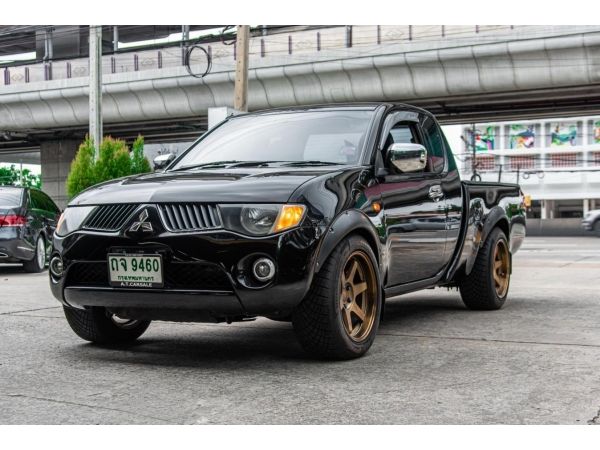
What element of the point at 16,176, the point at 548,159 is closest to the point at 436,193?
the point at 548,159

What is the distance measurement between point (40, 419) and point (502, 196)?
17.0 feet

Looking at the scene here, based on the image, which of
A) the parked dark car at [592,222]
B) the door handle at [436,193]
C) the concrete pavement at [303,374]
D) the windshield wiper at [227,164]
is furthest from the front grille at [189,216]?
the parked dark car at [592,222]

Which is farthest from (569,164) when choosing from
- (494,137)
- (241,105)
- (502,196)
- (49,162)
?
(502,196)

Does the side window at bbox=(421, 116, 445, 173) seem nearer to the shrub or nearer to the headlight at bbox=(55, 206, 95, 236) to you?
the headlight at bbox=(55, 206, 95, 236)

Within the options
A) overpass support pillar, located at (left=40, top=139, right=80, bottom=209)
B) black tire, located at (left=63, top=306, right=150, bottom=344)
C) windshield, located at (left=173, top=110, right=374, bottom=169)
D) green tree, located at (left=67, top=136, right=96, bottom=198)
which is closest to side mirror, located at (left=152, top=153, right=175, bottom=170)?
windshield, located at (left=173, top=110, right=374, bottom=169)

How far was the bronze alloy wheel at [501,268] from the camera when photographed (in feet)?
25.5

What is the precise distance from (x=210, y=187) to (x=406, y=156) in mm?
1384

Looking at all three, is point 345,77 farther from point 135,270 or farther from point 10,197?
point 135,270

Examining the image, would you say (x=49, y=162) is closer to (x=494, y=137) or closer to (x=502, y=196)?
(x=502, y=196)

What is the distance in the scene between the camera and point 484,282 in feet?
24.1

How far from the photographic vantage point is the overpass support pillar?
41.5 m

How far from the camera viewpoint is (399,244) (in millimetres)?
5699

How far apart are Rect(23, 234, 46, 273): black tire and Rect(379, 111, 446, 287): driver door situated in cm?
909

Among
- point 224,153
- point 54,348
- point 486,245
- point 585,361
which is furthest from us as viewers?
A: point 486,245
